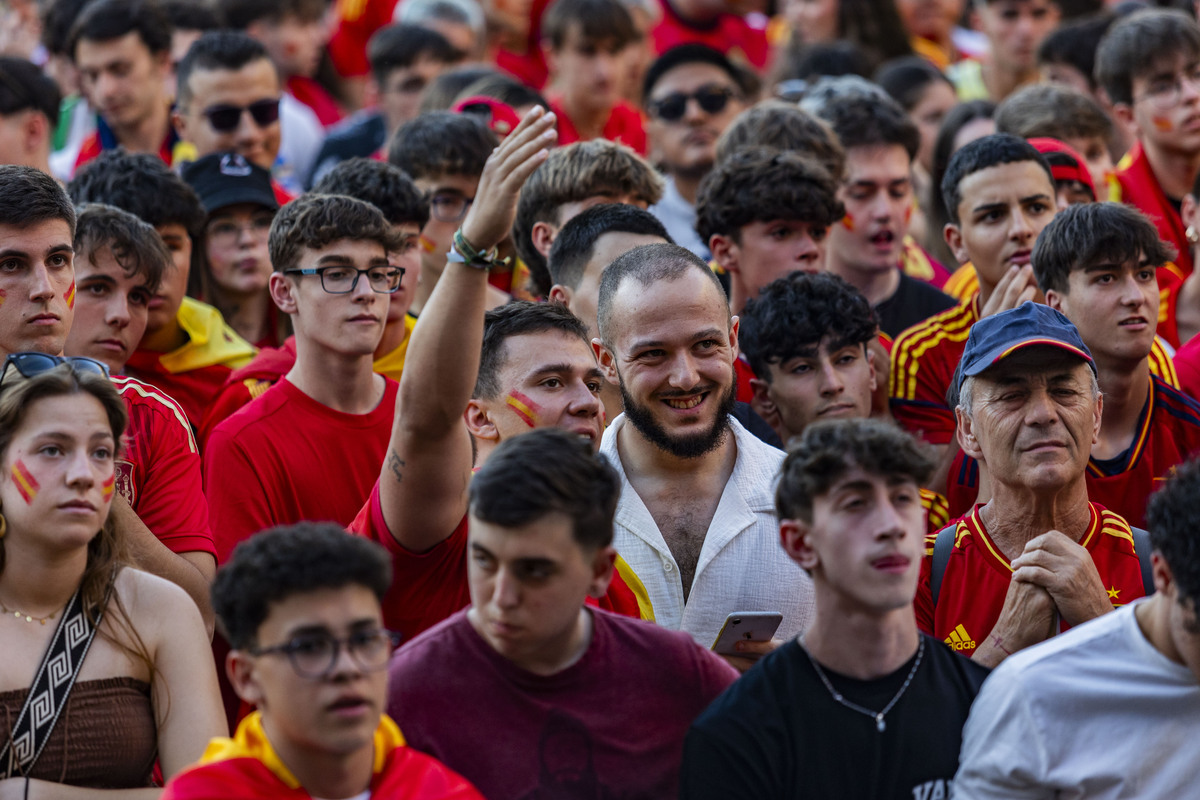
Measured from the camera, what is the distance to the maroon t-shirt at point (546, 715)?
130 inches

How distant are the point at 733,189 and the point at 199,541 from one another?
266 centimetres

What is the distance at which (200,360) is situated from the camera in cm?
564

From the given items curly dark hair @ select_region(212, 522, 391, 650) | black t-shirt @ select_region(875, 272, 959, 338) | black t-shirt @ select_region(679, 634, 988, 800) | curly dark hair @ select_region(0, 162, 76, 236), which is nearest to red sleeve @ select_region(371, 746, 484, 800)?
curly dark hair @ select_region(212, 522, 391, 650)

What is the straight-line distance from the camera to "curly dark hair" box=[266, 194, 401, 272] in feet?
16.3

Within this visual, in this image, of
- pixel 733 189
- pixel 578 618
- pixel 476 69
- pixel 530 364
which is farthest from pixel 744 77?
pixel 578 618

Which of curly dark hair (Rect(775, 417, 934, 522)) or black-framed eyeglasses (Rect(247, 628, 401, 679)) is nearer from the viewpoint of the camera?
black-framed eyeglasses (Rect(247, 628, 401, 679))

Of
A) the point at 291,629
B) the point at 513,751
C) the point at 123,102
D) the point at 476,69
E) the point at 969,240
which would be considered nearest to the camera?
the point at 291,629

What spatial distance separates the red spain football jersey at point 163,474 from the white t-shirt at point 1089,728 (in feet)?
7.55

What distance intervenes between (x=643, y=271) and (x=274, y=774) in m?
2.05

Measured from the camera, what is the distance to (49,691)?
3.52m

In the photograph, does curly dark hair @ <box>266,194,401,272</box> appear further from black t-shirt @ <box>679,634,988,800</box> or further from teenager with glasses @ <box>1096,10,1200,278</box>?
teenager with glasses @ <box>1096,10,1200,278</box>

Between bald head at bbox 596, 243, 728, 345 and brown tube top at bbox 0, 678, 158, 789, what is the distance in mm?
1786

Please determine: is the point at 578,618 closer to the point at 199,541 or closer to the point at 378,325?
the point at 199,541

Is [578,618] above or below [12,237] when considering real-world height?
below
